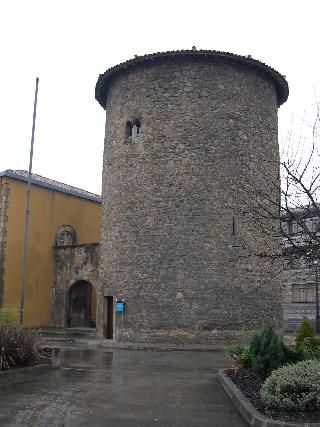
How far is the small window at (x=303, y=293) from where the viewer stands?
32531mm

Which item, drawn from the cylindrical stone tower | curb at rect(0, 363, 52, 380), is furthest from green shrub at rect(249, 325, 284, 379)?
→ the cylindrical stone tower

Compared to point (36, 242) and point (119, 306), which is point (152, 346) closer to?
point (119, 306)

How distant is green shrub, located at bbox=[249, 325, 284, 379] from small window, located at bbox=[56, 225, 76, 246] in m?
18.0

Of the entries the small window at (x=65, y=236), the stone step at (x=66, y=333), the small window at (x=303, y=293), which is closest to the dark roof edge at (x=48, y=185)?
the small window at (x=65, y=236)

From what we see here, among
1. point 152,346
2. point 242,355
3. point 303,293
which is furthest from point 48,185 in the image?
point 303,293

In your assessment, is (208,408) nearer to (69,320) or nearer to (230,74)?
(230,74)

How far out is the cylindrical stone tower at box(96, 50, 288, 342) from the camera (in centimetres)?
1844

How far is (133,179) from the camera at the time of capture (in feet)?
64.5

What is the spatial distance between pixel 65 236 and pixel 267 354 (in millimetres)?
18764

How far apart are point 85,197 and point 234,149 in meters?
10.9

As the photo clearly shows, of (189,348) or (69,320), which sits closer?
(189,348)

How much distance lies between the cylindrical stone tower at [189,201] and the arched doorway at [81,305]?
496cm

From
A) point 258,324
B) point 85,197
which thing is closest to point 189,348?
point 258,324

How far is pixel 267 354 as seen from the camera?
29.3 feet
